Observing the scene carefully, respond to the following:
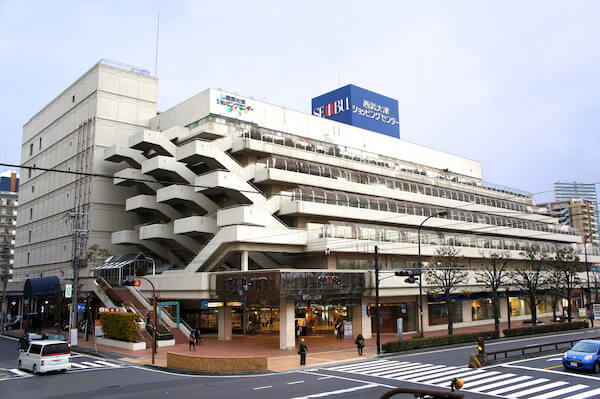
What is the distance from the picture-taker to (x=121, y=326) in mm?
39469

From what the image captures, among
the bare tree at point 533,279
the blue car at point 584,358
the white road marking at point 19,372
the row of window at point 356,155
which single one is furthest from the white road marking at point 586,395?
the row of window at point 356,155

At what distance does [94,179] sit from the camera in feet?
202

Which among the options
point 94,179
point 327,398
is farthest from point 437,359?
point 94,179

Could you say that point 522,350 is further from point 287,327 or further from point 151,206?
point 151,206

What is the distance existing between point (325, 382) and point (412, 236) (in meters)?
34.1

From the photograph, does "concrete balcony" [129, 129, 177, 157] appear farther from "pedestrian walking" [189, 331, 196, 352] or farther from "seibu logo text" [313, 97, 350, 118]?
"seibu logo text" [313, 97, 350, 118]

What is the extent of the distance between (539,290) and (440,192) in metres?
18.0

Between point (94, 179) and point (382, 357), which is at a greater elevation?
point (94, 179)

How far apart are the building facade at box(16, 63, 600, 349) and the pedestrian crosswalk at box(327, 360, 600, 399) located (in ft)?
36.2

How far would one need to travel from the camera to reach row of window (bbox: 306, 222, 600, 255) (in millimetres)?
48531

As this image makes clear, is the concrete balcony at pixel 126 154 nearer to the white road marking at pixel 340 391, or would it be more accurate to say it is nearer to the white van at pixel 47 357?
the white van at pixel 47 357

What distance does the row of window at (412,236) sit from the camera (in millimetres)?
48531

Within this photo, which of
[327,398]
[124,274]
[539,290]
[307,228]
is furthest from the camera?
[539,290]

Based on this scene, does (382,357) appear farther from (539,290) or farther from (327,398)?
(539,290)
